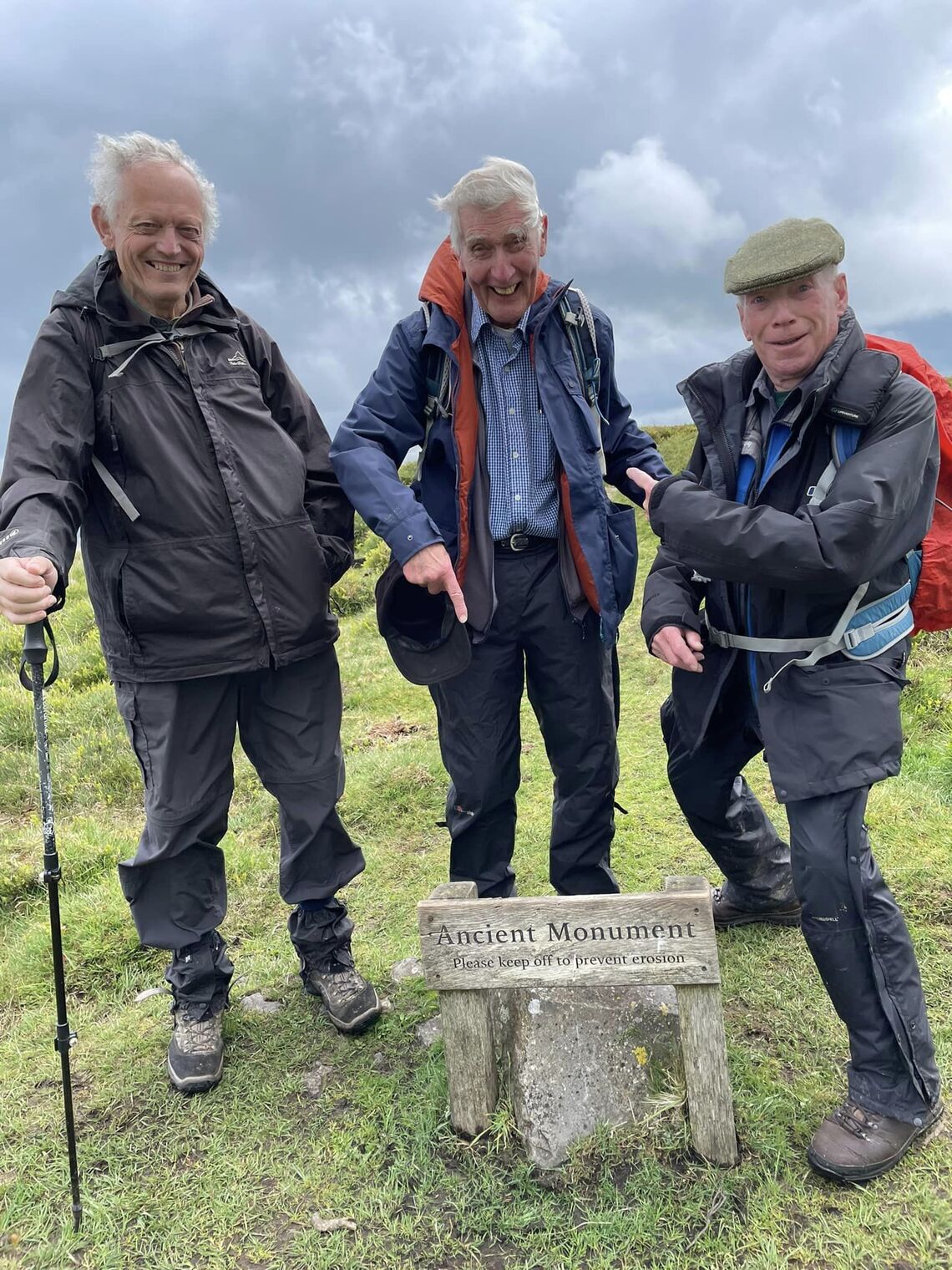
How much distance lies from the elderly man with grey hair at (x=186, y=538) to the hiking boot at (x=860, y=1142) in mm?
2107

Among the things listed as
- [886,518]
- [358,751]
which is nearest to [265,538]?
[886,518]

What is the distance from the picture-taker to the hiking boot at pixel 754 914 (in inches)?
191

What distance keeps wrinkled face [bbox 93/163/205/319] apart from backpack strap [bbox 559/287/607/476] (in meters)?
1.56

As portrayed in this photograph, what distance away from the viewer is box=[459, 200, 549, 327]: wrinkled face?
3639 millimetres

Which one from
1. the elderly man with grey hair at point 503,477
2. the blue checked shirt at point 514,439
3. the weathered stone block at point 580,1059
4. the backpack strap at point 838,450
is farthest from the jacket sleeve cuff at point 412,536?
the weathered stone block at point 580,1059

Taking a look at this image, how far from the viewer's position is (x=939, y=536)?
3.40m

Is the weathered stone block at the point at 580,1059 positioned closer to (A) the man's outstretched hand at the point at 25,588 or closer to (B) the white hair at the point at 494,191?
(A) the man's outstretched hand at the point at 25,588

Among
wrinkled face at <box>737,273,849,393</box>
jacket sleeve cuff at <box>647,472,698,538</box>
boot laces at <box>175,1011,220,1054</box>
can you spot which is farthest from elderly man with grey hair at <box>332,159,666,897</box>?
boot laces at <box>175,1011,220,1054</box>

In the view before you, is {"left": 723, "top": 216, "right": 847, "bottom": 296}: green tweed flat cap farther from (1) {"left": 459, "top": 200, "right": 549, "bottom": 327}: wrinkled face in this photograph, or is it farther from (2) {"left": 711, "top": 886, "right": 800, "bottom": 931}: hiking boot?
(2) {"left": 711, "top": 886, "right": 800, "bottom": 931}: hiking boot

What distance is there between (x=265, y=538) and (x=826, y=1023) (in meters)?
3.33

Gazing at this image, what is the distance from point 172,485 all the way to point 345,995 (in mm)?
2537

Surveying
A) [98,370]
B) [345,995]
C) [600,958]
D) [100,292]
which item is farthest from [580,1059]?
[100,292]

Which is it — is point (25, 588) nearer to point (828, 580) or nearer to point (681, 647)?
point (681, 647)

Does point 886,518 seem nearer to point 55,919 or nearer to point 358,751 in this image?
point 55,919
